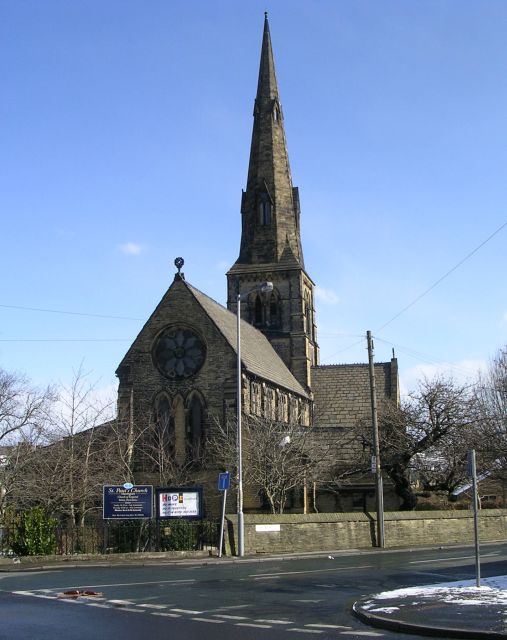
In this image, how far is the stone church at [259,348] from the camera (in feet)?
137

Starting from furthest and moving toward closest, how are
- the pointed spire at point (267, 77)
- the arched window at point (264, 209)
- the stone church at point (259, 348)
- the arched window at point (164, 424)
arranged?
the pointed spire at point (267, 77), the arched window at point (264, 209), the stone church at point (259, 348), the arched window at point (164, 424)

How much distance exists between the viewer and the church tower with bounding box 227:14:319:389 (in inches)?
2205

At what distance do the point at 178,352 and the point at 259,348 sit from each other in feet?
26.0

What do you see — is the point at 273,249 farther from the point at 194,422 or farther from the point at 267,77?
the point at 194,422

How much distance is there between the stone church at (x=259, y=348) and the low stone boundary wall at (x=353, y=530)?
897cm

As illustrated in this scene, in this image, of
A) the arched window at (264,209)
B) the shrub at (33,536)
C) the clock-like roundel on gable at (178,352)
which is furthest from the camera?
the arched window at (264,209)

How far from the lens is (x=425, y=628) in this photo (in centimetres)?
1050

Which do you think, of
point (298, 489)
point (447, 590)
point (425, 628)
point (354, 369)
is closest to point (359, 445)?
point (298, 489)

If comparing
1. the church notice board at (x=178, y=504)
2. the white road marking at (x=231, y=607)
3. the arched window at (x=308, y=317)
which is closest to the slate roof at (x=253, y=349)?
the arched window at (x=308, y=317)

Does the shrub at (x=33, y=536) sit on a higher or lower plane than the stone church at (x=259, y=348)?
lower

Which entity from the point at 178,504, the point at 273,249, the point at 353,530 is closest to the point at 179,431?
the point at 353,530

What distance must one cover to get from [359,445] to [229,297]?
1623 cm

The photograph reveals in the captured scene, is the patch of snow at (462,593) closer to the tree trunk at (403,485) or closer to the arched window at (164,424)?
the tree trunk at (403,485)

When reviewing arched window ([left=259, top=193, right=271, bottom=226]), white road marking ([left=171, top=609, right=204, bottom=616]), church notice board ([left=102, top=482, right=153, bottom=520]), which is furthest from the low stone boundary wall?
arched window ([left=259, top=193, right=271, bottom=226])
